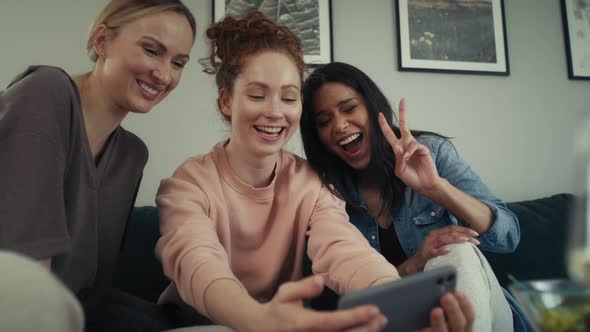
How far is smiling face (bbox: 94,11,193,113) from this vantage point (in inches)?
38.7

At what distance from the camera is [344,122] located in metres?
1.20

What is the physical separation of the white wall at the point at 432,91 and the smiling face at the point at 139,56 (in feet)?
2.13

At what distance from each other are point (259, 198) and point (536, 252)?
106cm

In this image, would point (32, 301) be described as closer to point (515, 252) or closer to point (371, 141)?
point (371, 141)

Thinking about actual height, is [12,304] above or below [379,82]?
below

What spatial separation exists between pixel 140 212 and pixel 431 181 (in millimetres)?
942

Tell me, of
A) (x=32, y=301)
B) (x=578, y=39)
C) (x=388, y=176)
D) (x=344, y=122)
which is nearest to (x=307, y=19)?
(x=344, y=122)

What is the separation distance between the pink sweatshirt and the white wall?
24.8 inches

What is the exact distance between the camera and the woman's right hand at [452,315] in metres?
0.52

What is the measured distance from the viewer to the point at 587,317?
0.92ft

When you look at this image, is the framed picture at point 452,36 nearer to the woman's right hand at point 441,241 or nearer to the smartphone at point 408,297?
the woman's right hand at point 441,241

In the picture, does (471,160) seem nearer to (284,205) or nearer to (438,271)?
(284,205)

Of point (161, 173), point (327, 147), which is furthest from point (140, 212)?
point (327, 147)

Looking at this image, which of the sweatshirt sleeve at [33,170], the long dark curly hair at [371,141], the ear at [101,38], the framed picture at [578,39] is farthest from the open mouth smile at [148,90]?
the framed picture at [578,39]
